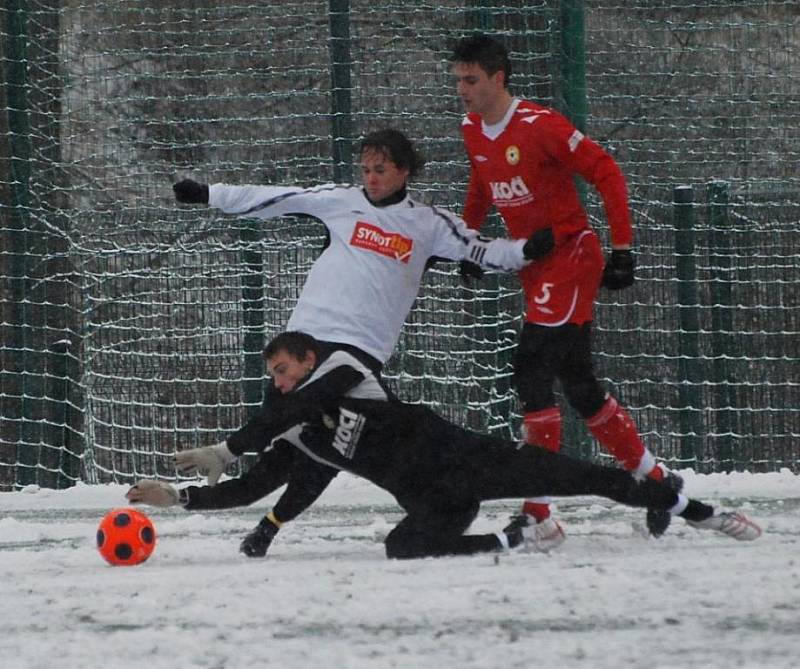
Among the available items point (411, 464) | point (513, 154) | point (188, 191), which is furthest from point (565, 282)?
point (188, 191)

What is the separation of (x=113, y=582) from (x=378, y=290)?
1547 millimetres

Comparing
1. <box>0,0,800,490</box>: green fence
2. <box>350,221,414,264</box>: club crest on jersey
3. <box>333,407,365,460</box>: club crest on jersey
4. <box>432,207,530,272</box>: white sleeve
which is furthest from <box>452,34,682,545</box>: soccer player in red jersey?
<box>0,0,800,490</box>: green fence

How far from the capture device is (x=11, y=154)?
8906 mm

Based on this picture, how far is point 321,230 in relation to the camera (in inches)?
350

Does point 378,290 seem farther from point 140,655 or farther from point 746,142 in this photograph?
point 746,142

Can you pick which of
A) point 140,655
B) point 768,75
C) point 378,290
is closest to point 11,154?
point 378,290

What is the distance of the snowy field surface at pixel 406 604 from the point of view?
3.85 metres

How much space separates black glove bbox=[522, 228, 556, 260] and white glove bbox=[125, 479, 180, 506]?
1546mm

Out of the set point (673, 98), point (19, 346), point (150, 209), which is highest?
point (673, 98)

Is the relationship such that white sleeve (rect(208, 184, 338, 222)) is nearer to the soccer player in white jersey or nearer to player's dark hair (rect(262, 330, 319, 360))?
the soccer player in white jersey

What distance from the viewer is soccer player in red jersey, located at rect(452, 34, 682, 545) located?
602cm

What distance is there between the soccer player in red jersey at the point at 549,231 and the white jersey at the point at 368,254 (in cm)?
17

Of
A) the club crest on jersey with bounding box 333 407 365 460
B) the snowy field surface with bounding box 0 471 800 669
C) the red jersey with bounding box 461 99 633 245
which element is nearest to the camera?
the snowy field surface with bounding box 0 471 800 669

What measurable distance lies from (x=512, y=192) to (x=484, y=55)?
517 mm
